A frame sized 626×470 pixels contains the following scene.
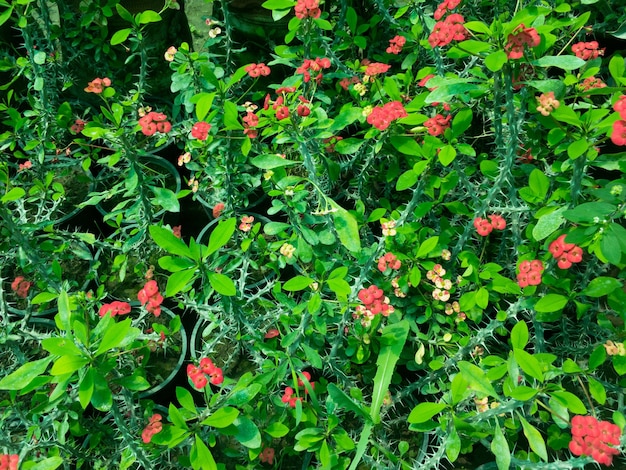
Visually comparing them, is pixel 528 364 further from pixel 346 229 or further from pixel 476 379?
pixel 346 229

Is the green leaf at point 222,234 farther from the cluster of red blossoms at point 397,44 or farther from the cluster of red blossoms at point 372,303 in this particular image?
the cluster of red blossoms at point 397,44

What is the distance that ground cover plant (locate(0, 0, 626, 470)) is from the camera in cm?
125

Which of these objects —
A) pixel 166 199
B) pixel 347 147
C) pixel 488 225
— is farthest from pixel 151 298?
pixel 488 225

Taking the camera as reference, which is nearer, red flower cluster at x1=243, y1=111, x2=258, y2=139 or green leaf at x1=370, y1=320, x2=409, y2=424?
green leaf at x1=370, y1=320, x2=409, y2=424

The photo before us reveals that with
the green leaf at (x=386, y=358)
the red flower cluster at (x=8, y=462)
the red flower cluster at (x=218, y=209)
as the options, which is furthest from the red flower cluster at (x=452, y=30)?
the red flower cluster at (x=8, y=462)

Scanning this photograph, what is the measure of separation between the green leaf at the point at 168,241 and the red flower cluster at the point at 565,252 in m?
0.96

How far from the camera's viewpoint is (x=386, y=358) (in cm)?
152

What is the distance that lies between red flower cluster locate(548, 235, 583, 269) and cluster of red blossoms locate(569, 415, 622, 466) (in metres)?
0.39

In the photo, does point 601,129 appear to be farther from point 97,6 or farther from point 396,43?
point 97,6

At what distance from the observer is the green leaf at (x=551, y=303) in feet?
4.52

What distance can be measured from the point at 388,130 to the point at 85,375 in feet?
3.56

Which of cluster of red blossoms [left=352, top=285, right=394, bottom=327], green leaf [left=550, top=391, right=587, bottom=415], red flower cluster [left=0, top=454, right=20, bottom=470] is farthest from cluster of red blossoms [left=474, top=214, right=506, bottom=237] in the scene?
red flower cluster [left=0, top=454, right=20, bottom=470]

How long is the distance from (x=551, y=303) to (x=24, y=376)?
Answer: 1370 mm

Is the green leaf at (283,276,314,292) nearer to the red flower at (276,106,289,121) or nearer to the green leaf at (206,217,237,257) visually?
the green leaf at (206,217,237,257)
